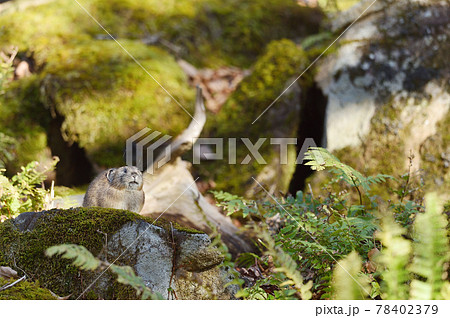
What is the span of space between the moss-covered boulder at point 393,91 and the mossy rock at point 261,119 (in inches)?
18.3

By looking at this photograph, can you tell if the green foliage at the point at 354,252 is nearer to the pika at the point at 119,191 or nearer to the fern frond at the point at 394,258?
the fern frond at the point at 394,258

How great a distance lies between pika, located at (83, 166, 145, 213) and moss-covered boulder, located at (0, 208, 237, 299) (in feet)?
2.61

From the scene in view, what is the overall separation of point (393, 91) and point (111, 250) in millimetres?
4453

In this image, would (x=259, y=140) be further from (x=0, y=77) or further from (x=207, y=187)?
(x=0, y=77)

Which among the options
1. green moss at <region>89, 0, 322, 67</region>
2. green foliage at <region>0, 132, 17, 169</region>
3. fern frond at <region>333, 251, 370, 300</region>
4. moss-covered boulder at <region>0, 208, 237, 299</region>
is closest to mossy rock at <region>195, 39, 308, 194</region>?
green moss at <region>89, 0, 322, 67</region>

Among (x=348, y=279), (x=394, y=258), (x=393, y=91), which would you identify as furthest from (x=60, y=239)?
(x=393, y=91)

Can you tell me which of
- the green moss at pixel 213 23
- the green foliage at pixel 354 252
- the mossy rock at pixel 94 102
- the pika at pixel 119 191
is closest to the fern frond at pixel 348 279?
the green foliage at pixel 354 252

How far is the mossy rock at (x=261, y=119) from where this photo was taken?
231 inches

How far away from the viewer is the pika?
148 inches

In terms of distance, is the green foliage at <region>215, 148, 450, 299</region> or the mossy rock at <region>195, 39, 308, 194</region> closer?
the green foliage at <region>215, 148, 450, 299</region>

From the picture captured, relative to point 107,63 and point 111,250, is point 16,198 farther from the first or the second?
point 107,63

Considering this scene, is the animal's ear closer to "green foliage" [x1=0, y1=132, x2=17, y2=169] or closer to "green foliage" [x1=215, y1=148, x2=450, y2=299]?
"green foliage" [x1=215, y1=148, x2=450, y2=299]
